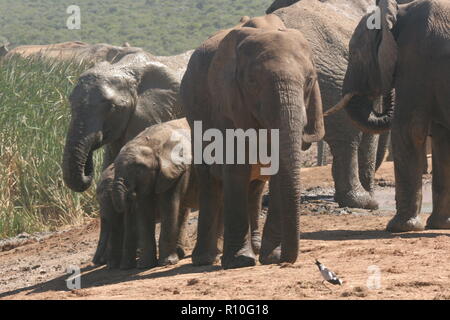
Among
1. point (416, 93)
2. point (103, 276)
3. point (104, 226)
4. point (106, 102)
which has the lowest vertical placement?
point (103, 276)

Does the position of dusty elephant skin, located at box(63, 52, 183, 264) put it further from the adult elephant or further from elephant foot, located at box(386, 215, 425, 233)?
elephant foot, located at box(386, 215, 425, 233)

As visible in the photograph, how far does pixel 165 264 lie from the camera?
34.2 feet

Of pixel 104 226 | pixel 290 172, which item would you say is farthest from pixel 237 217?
pixel 104 226

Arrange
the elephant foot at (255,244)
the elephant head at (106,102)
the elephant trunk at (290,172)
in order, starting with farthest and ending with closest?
the elephant head at (106,102) < the elephant foot at (255,244) < the elephant trunk at (290,172)

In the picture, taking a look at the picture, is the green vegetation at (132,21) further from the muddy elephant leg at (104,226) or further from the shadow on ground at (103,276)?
the shadow on ground at (103,276)

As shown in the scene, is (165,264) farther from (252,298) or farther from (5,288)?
(252,298)

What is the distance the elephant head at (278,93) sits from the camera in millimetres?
8352

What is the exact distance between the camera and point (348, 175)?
13.4 m

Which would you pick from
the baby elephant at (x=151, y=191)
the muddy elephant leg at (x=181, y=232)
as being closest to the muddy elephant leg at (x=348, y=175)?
the muddy elephant leg at (x=181, y=232)

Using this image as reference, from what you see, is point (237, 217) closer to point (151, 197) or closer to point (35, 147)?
point (151, 197)

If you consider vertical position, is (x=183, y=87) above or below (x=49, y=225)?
above

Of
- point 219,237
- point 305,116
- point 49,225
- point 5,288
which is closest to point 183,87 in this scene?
point 219,237

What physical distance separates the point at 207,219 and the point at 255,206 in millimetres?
458
